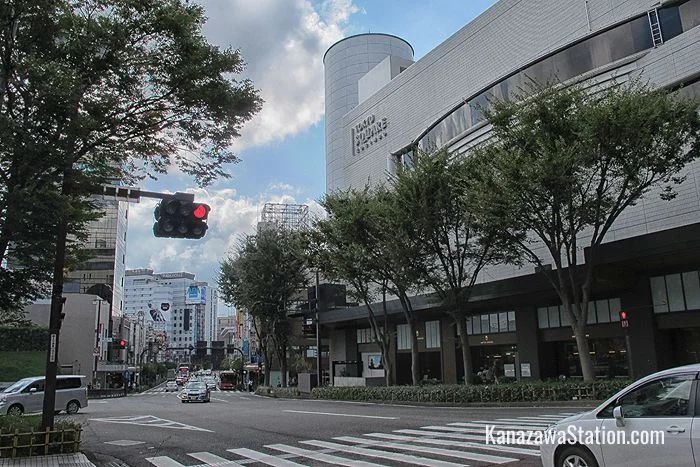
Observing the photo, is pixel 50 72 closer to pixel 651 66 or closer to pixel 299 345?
pixel 651 66

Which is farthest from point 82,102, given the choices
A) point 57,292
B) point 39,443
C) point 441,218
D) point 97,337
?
point 97,337

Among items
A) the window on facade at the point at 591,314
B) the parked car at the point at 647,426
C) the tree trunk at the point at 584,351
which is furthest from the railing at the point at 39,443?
the window on facade at the point at 591,314

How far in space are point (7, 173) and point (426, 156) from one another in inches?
699

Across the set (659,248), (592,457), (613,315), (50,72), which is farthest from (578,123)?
(50,72)

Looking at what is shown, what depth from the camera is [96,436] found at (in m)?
16.7

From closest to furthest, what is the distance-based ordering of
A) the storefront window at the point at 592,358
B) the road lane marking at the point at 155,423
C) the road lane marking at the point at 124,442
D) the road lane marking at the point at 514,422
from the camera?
the road lane marking at the point at 124,442 → the road lane marking at the point at 514,422 → the road lane marking at the point at 155,423 → the storefront window at the point at 592,358

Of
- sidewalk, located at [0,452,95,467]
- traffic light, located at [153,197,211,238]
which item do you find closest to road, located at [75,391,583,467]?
sidewalk, located at [0,452,95,467]

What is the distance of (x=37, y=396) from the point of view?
25516mm

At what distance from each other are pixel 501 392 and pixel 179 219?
698 inches

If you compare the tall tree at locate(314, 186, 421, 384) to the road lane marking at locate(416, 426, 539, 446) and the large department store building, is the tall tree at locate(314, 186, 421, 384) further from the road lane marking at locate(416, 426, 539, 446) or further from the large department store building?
the road lane marking at locate(416, 426, 539, 446)

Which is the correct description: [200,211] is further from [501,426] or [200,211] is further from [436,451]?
[501,426]

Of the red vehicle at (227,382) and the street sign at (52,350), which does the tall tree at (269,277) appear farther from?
the street sign at (52,350)

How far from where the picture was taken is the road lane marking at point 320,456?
33.1ft

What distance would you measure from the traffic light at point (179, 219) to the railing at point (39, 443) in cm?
513
